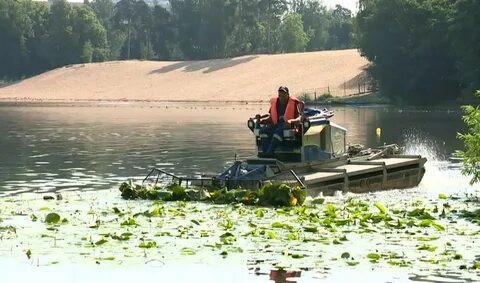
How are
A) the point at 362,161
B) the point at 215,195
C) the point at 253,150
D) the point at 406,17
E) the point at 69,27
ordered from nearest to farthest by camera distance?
1. the point at 215,195
2. the point at 362,161
3. the point at 253,150
4. the point at 406,17
5. the point at 69,27

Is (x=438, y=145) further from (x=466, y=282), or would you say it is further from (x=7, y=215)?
(x=466, y=282)

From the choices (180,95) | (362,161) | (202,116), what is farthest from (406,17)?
(362,161)

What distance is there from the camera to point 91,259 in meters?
20.6

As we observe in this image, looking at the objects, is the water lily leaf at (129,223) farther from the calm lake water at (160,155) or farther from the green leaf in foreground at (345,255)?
the green leaf in foreground at (345,255)

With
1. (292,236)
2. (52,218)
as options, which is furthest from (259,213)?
(52,218)

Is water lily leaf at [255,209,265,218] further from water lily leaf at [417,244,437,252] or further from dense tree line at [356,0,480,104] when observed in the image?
dense tree line at [356,0,480,104]

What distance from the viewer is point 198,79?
A: 549ft

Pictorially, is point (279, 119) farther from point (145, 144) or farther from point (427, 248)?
point (145, 144)

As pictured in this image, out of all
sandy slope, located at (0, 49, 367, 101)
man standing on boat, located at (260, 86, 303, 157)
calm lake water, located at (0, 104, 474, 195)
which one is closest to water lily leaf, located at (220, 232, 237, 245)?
man standing on boat, located at (260, 86, 303, 157)

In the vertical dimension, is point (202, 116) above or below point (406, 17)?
below

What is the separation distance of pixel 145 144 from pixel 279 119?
28.1 m

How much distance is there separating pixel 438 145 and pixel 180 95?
10215 cm

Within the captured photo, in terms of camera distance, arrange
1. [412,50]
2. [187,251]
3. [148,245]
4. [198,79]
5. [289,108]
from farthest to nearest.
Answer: [198,79], [412,50], [289,108], [148,245], [187,251]

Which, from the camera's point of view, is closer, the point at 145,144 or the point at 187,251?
the point at 187,251
